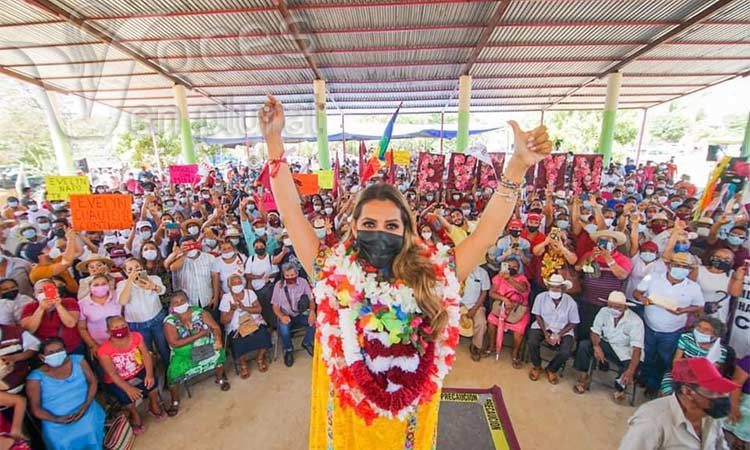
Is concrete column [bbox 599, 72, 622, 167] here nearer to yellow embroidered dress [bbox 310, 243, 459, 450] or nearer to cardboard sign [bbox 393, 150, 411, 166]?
cardboard sign [bbox 393, 150, 411, 166]

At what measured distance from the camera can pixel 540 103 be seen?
Result: 18953 millimetres

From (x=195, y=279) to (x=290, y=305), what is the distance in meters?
1.28

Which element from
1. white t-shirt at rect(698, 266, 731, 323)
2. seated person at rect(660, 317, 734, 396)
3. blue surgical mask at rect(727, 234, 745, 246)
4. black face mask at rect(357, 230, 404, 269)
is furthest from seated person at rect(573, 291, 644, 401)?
black face mask at rect(357, 230, 404, 269)

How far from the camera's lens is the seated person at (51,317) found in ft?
10.8

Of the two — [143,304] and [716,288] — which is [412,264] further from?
[716,288]

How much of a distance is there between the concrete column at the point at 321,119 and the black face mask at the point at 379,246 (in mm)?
12792

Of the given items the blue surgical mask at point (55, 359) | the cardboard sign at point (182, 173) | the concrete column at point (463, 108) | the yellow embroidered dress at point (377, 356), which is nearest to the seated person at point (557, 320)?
the yellow embroidered dress at point (377, 356)

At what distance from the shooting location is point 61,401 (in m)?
3.03

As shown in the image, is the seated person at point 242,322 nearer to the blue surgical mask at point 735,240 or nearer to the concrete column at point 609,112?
the blue surgical mask at point 735,240

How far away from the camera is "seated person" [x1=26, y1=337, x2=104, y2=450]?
297cm

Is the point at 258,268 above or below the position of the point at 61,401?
above

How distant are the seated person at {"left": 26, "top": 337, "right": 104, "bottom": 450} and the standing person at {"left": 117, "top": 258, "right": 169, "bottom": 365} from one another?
0.82m

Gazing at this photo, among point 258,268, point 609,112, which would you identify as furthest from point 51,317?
point 609,112

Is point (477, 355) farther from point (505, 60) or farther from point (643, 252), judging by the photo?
point (505, 60)
